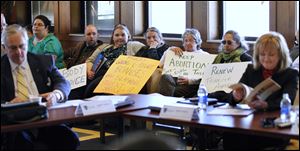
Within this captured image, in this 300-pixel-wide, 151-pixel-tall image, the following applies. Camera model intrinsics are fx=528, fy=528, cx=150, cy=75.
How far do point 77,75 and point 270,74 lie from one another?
9.34 ft

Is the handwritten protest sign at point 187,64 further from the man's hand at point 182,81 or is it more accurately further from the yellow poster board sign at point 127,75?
the yellow poster board sign at point 127,75

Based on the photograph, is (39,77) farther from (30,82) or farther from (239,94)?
(239,94)

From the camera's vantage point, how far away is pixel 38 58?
11.9 feet

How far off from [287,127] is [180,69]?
8.74 ft

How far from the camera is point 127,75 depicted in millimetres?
5426

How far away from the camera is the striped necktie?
11.5 feet

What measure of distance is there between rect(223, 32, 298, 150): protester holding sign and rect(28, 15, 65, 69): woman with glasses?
332 cm

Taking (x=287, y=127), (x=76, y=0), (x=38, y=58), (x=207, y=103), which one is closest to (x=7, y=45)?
(x=38, y=58)

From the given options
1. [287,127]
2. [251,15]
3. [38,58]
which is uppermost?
[251,15]

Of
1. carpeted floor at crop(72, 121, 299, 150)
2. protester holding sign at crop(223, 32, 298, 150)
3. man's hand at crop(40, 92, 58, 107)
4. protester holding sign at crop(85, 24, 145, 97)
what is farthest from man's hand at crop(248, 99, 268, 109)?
protester holding sign at crop(85, 24, 145, 97)

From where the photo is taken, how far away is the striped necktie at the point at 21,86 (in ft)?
11.5

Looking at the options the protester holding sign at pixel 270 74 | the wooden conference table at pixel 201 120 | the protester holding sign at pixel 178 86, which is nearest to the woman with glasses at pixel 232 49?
the protester holding sign at pixel 178 86

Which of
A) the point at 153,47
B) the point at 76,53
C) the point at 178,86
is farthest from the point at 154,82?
the point at 76,53

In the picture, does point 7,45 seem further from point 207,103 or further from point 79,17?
point 79,17
